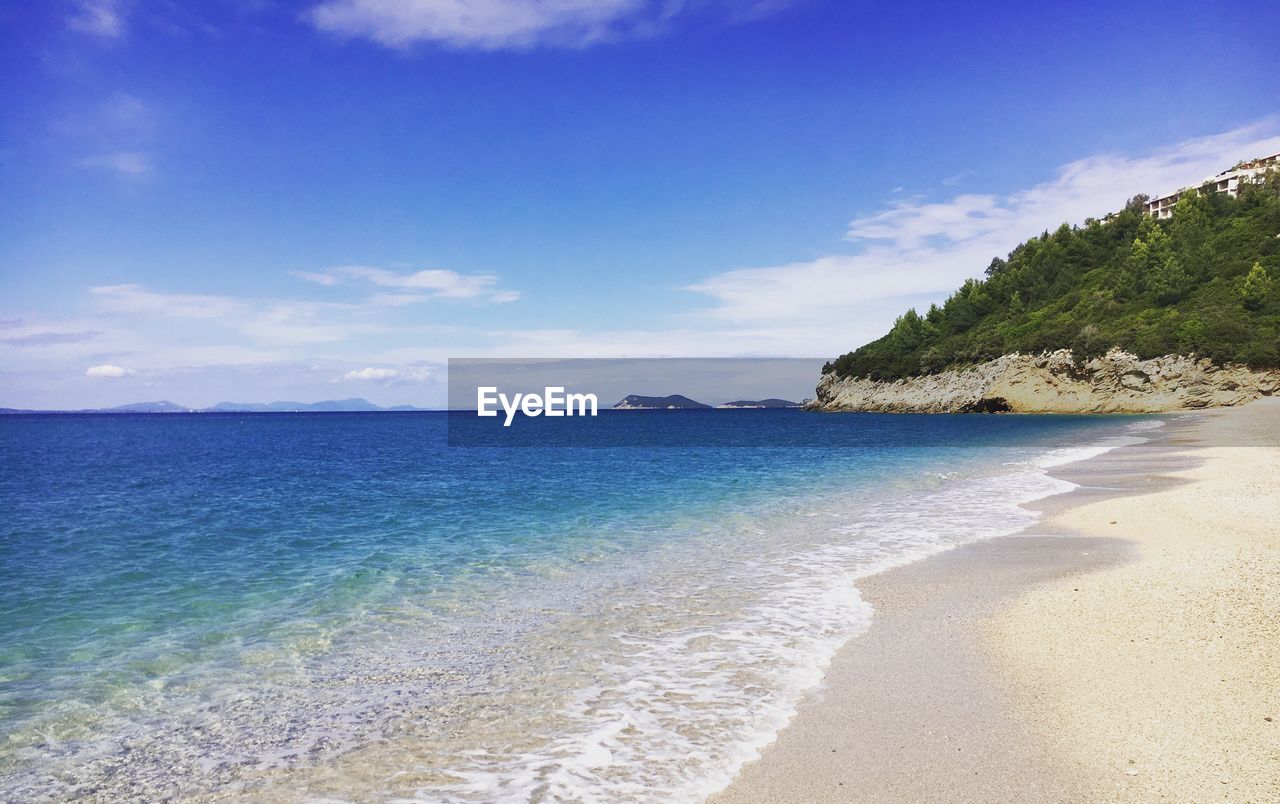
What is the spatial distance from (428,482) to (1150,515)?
2569 cm

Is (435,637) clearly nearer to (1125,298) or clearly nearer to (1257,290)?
(1257,290)

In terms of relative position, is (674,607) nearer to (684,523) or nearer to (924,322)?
(684,523)

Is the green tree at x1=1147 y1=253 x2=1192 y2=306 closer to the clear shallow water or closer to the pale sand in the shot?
the clear shallow water

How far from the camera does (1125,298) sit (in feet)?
326

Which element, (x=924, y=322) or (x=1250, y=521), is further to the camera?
(x=924, y=322)

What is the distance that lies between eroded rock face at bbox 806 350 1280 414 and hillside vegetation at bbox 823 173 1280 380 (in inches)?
56.7

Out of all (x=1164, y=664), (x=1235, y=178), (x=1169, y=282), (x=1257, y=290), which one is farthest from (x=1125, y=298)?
(x=1164, y=664)

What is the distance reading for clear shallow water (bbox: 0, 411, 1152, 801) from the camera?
5.56 m

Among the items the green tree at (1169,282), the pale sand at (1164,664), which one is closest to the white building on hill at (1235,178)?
the green tree at (1169,282)

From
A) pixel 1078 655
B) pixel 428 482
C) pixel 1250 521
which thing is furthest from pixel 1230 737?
pixel 428 482

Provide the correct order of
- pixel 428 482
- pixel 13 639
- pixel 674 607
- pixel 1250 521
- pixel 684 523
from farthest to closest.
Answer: pixel 428 482 < pixel 684 523 < pixel 1250 521 < pixel 674 607 < pixel 13 639

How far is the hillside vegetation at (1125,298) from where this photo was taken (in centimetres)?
7638

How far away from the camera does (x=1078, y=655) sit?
282 inches

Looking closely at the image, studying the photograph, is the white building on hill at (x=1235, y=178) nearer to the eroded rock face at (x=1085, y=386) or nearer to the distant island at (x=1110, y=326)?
the distant island at (x=1110, y=326)
